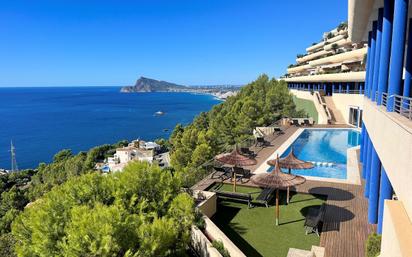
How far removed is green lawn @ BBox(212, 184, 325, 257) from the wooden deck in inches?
18.4

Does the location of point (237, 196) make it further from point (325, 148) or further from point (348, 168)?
point (325, 148)

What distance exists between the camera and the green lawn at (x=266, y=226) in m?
9.16

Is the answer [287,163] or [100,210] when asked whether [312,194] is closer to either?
[287,163]

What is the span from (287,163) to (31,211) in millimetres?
9336

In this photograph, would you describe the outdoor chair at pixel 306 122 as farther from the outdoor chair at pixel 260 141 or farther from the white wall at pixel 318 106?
the outdoor chair at pixel 260 141


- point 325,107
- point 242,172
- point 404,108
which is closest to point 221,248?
point 242,172

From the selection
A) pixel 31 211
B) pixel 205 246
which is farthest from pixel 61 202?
pixel 205 246

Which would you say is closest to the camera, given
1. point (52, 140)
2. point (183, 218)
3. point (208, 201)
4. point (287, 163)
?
point (183, 218)

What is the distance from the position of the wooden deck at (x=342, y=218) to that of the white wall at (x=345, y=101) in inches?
734

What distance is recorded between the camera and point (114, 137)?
9531 cm

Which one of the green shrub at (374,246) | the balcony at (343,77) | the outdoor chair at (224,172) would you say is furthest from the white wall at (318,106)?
the green shrub at (374,246)

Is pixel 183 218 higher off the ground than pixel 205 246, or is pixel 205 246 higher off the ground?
pixel 183 218

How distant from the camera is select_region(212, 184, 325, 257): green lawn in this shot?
9.16m

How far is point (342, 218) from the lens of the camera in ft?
34.3
